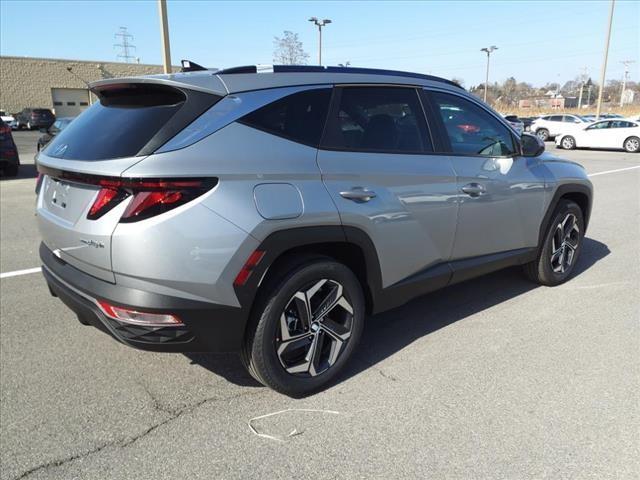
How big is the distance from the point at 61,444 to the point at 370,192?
6.89 feet

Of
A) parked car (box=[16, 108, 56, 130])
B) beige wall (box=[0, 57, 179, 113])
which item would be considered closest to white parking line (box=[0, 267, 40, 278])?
parked car (box=[16, 108, 56, 130])

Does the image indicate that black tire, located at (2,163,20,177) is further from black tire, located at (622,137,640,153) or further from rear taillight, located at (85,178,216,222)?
black tire, located at (622,137,640,153)

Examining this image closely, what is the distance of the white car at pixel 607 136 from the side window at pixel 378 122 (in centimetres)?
2339

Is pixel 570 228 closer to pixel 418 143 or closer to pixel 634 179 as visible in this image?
pixel 418 143

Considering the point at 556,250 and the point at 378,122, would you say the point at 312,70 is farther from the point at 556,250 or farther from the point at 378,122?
the point at 556,250

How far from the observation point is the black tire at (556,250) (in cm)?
454

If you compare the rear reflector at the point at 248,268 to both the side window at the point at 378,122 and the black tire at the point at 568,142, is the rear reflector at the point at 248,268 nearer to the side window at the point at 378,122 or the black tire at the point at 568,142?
the side window at the point at 378,122

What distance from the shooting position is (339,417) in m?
2.73

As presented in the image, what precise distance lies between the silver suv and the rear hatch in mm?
10

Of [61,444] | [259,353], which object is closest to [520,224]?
[259,353]

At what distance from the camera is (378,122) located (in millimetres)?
3209

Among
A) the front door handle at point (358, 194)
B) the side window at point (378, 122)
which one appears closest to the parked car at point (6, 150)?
the side window at point (378, 122)

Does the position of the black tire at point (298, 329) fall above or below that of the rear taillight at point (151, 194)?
below

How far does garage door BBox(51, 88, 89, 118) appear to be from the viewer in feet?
168
